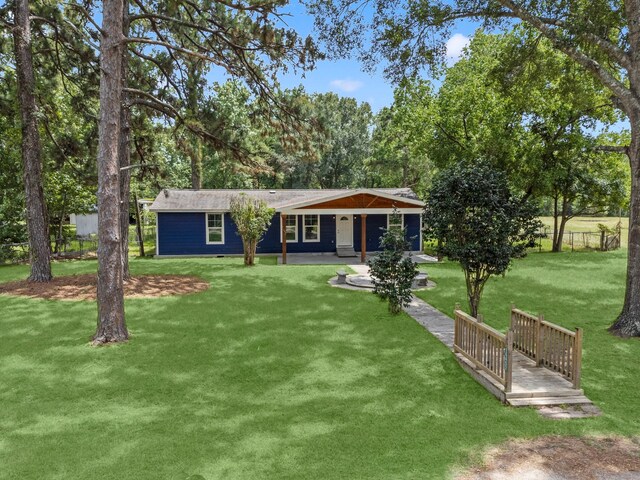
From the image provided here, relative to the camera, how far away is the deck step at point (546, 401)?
6.19 meters

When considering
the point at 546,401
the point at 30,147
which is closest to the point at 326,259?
the point at 30,147

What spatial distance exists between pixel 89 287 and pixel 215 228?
10.2 meters

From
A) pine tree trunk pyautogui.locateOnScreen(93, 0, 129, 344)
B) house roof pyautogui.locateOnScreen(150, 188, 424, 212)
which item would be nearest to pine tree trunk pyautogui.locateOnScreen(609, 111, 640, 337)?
pine tree trunk pyautogui.locateOnScreen(93, 0, 129, 344)

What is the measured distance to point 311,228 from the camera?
24.7 m

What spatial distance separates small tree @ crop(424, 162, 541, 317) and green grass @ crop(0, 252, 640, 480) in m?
2.21

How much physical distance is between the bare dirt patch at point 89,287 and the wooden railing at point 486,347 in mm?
8966

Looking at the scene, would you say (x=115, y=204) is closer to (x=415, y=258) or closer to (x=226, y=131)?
(x=226, y=131)

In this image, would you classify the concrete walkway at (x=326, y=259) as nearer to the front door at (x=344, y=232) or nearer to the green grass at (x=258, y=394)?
the front door at (x=344, y=232)

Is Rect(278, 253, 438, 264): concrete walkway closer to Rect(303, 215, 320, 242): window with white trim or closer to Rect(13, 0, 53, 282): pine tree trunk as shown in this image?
Rect(303, 215, 320, 242): window with white trim

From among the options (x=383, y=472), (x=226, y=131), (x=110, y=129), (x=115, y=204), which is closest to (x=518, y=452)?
(x=383, y=472)

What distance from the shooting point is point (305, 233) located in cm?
2466

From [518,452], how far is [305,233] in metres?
20.1

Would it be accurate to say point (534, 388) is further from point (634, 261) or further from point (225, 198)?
point (225, 198)

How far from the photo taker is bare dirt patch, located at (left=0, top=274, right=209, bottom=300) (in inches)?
529
